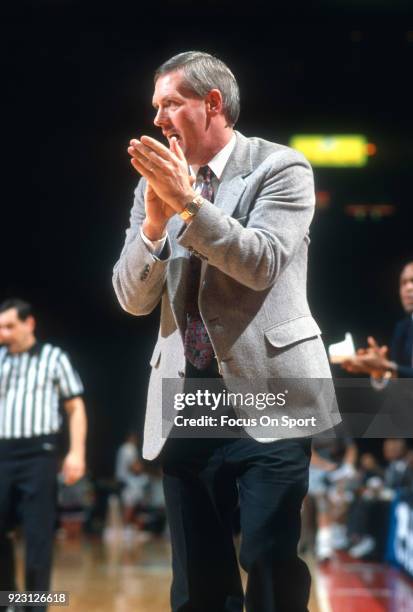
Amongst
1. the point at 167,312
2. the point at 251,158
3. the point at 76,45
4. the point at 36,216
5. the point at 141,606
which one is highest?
the point at 36,216

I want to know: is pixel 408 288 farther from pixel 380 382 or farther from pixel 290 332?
pixel 290 332

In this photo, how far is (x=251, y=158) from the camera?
2.32 m

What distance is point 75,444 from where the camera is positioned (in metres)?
5.17

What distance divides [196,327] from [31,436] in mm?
2995

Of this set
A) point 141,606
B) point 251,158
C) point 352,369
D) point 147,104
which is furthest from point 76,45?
point 251,158

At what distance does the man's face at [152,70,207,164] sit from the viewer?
7.32 ft

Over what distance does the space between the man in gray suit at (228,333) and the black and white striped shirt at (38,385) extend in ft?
9.36

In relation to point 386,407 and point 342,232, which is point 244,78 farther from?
point 386,407

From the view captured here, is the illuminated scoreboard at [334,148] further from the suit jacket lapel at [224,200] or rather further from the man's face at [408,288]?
the suit jacket lapel at [224,200]

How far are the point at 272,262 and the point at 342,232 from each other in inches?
396

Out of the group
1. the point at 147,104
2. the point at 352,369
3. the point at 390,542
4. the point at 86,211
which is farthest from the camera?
the point at 86,211

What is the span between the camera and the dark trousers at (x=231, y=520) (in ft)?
6.97

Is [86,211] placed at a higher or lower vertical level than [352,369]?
higher

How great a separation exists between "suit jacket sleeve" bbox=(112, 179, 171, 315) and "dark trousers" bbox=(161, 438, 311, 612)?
13.8 inches
